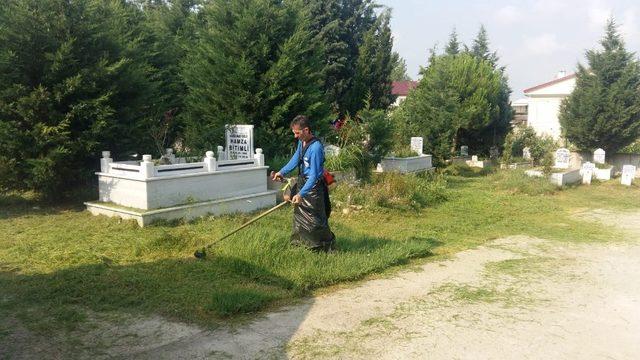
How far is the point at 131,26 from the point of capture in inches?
551

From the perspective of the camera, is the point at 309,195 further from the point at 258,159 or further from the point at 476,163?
the point at 476,163

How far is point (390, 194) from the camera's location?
11.1m

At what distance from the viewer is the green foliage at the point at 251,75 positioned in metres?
11.8

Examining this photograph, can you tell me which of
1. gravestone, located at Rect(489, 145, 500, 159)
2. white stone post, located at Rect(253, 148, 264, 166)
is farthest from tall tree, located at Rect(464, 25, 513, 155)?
white stone post, located at Rect(253, 148, 264, 166)

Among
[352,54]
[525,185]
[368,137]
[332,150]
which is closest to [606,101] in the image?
[525,185]

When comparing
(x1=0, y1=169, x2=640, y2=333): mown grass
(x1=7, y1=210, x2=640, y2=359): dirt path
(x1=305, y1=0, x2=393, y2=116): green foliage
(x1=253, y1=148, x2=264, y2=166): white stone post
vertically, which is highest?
(x1=305, y1=0, x2=393, y2=116): green foliage

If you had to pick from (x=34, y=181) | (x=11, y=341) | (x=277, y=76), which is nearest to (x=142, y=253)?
(x=11, y=341)

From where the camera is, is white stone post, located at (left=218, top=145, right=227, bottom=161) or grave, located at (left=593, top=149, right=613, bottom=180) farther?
grave, located at (left=593, top=149, right=613, bottom=180)

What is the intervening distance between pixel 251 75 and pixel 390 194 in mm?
4085

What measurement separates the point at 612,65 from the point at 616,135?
2.86 metres

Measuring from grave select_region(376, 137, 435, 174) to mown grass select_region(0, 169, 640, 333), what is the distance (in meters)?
4.88

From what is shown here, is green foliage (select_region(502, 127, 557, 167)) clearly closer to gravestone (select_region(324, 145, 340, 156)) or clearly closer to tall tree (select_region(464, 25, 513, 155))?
tall tree (select_region(464, 25, 513, 155))

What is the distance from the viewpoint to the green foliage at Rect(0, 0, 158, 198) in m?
8.72

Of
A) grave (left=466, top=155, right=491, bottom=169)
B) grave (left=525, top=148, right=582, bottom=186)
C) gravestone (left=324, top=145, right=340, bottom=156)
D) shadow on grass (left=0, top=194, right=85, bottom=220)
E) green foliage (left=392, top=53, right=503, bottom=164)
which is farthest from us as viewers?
grave (left=466, top=155, right=491, bottom=169)
